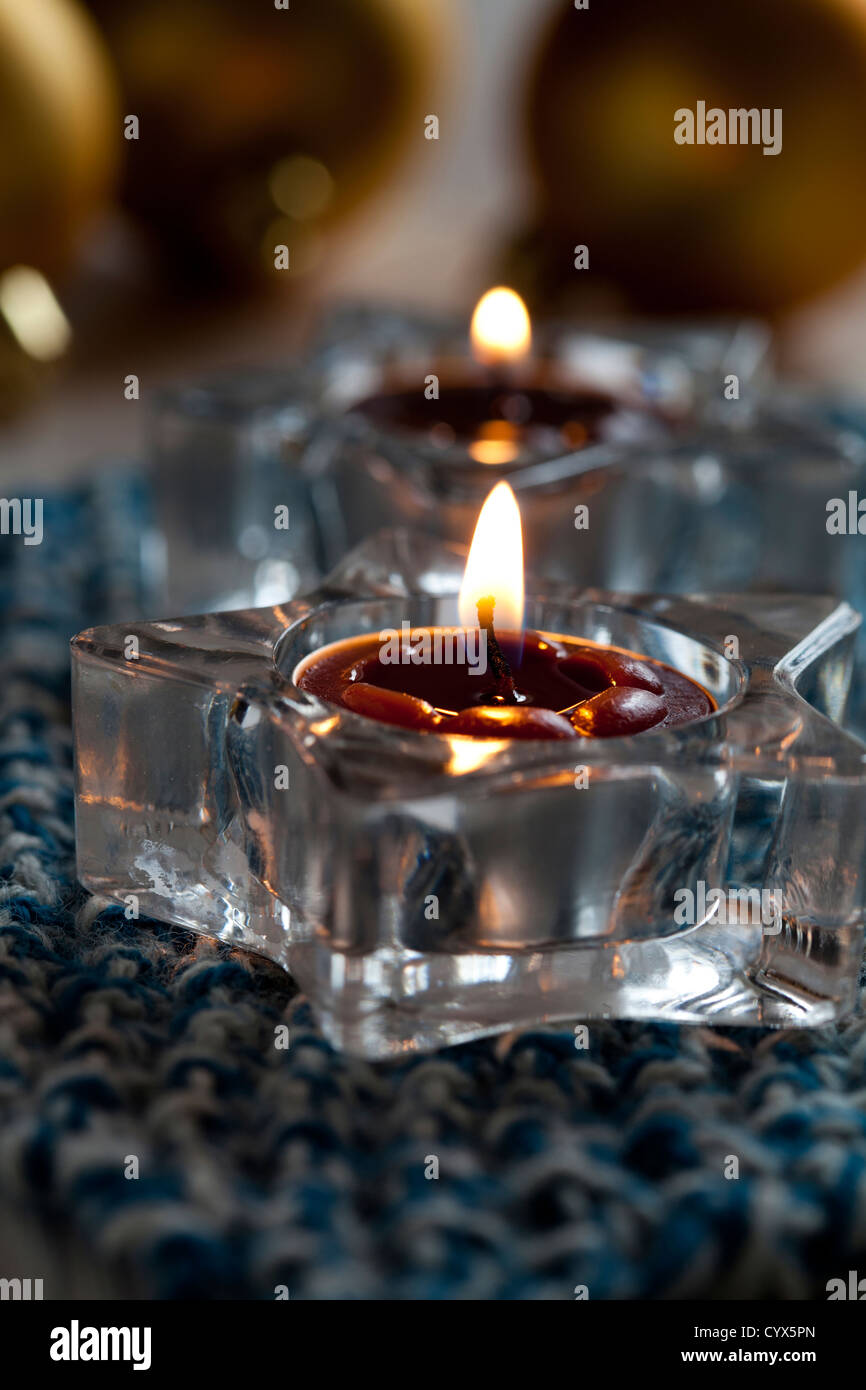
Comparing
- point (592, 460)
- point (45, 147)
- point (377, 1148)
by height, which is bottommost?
point (377, 1148)

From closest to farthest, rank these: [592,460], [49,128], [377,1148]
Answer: [377,1148] < [592,460] < [49,128]

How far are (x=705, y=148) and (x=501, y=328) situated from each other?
185mm

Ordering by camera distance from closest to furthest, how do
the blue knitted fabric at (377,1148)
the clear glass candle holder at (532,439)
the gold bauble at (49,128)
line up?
the blue knitted fabric at (377,1148) → the clear glass candle holder at (532,439) → the gold bauble at (49,128)

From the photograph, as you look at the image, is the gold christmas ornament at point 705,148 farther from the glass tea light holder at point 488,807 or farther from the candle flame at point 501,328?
the glass tea light holder at point 488,807

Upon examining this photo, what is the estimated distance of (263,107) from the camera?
62 cm

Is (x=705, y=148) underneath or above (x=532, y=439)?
above

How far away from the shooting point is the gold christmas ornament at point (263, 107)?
603 mm

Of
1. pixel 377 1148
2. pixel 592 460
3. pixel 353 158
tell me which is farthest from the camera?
pixel 353 158

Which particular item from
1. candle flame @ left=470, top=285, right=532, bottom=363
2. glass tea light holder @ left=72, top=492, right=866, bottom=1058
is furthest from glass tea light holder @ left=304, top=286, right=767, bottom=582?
glass tea light holder @ left=72, top=492, right=866, bottom=1058

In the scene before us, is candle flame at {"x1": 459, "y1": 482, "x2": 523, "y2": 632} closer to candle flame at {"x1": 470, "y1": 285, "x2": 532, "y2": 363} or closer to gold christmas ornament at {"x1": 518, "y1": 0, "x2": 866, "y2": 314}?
candle flame at {"x1": 470, "y1": 285, "x2": 532, "y2": 363}

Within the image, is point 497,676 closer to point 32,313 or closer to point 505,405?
point 505,405

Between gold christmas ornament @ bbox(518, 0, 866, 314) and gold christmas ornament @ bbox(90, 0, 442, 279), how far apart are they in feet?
0.21

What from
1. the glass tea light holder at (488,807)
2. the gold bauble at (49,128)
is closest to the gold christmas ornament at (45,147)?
the gold bauble at (49,128)

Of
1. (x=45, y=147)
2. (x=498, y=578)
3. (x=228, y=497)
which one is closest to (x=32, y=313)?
(x=45, y=147)
